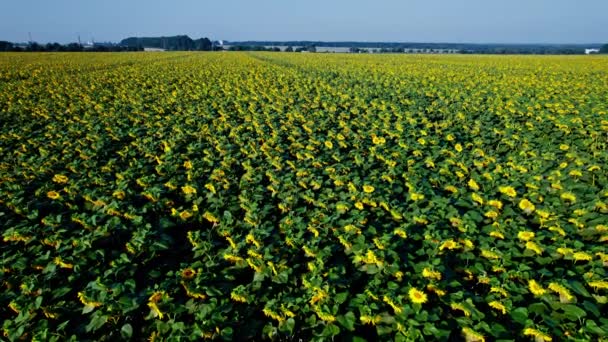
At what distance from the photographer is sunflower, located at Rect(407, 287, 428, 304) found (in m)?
2.54

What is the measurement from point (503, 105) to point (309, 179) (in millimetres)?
8703

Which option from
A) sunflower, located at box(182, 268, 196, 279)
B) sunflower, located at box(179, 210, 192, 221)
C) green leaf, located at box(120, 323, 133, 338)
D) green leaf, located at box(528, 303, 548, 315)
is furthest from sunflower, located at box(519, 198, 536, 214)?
green leaf, located at box(120, 323, 133, 338)

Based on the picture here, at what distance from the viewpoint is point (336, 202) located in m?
4.39

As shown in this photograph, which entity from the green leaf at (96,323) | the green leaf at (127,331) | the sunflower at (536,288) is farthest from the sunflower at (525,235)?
the green leaf at (96,323)

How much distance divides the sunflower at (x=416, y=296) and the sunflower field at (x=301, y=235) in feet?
0.06

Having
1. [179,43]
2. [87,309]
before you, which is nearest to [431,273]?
[87,309]

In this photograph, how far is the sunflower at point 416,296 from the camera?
8.34 ft

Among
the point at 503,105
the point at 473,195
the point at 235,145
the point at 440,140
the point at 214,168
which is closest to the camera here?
the point at 473,195

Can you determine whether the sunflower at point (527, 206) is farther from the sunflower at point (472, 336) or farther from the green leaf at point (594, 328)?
the sunflower at point (472, 336)

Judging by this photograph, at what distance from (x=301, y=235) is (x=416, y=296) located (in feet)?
4.15

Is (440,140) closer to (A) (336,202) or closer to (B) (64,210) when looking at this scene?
(A) (336,202)

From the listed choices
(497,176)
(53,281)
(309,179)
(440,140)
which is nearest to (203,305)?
(53,281)

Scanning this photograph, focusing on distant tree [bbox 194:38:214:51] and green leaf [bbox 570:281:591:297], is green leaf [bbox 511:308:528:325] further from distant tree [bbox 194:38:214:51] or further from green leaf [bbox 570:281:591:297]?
distant tree [bbox 194:38:214:51]

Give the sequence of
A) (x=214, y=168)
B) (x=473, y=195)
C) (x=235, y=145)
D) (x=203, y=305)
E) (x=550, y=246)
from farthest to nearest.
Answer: (x=235, y=145) → (x=214, y=168) → (x=473, y=195) → (x=550, y=246) → (x=203, y=305)
